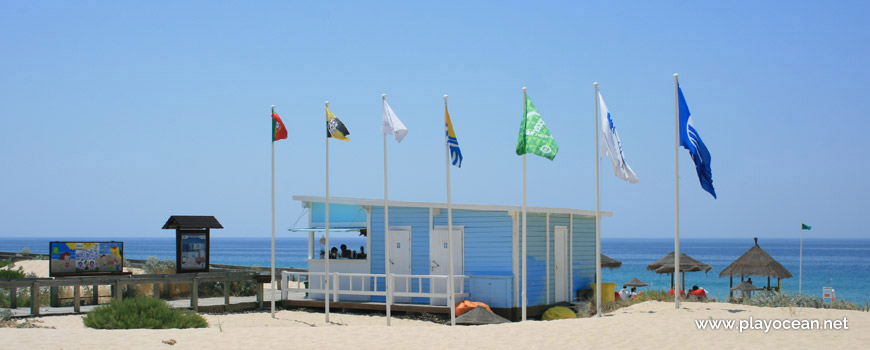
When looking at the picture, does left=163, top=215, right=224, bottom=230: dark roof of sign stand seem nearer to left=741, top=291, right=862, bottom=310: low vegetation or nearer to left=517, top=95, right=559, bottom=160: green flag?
left=517, top=95, right=559, bottom=160: green flag

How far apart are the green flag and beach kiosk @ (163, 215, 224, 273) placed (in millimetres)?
10427

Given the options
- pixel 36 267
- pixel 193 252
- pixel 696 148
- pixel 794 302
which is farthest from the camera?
pixel 36 267

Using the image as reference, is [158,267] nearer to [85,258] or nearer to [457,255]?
[85,258]

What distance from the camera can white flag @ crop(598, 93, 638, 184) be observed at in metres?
16.7

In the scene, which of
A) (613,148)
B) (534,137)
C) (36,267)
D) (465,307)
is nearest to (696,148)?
(613,148)

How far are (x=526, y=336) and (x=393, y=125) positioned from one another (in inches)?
227

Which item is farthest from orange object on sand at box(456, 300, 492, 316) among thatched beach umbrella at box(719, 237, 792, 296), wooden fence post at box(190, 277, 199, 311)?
thatched beach umbrella at box(719, 237, 792, 296)

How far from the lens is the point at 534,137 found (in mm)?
16891

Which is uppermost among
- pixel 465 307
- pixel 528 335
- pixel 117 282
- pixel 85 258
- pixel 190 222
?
pixel 190 222

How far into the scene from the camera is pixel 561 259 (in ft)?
75.4

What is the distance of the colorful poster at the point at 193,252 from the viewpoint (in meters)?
22.9

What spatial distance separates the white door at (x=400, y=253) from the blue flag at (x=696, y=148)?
27.6ft

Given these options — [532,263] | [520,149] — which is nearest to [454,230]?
[532,263]

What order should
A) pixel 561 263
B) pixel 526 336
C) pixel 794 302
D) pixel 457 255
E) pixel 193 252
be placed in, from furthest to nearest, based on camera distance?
1. pixel 193 252
2. pixel 561 263
3. pixel 457 255
4. pixel 794 302
5. pixel 526 336
